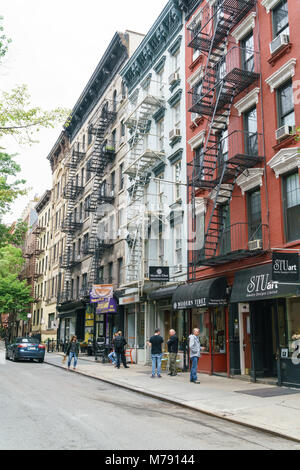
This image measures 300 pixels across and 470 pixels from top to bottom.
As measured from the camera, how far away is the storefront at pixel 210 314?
1647 cm

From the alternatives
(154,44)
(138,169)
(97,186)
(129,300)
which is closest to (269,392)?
(129,300)

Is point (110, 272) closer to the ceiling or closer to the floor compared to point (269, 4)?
closer to the floor

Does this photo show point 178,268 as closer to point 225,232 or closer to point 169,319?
point 169,319

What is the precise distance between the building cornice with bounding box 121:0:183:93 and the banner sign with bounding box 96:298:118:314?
44.6 ft

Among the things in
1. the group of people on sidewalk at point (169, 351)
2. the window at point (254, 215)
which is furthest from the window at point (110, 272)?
the window at point (254, 215)

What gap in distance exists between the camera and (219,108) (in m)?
18.2

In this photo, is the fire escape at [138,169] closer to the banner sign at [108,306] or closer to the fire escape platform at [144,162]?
the fire escape platform at [144,162]

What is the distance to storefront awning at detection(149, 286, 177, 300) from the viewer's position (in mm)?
20284

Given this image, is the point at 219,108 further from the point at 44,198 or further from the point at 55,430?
the point at 44,198

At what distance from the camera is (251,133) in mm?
16250

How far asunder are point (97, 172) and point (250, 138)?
17979 millimetres

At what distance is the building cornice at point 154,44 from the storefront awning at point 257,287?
14513 mm

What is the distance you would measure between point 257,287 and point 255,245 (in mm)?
1565
